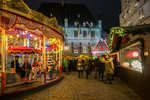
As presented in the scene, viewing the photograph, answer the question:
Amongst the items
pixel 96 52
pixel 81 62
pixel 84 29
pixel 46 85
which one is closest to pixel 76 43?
pixel 84 29

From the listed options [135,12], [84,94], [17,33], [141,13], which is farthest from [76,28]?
[84,94]

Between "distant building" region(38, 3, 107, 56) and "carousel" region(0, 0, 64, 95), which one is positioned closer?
"carousel" region(0, 0, 64, 95)

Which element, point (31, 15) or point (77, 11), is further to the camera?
point (77, 11)

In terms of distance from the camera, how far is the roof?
109 feet

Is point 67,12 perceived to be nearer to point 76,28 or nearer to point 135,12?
point 76,28

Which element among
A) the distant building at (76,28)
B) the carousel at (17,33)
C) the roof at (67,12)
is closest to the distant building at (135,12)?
the distant building at (76,28)

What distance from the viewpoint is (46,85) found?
654 cm

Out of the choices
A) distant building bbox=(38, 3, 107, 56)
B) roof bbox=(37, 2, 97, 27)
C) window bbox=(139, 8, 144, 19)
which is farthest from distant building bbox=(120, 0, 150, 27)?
roof bbox=(37, 2, 97, 27)

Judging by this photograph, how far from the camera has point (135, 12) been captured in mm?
22875

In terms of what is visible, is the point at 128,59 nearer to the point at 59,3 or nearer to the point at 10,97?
the point at 10,97

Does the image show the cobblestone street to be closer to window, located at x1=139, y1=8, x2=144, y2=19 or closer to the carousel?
the carousel

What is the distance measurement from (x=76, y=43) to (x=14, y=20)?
88.6 ft

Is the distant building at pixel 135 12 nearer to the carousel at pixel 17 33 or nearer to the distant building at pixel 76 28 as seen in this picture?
the distant building at pixel 76 28

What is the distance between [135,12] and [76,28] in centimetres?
1564
